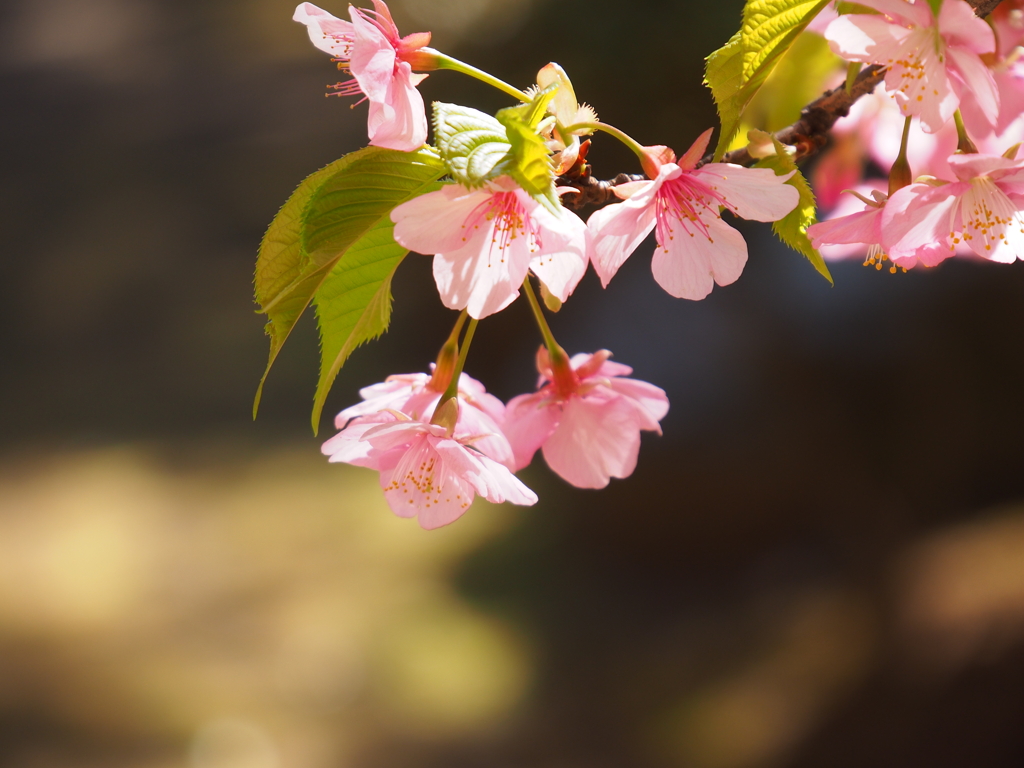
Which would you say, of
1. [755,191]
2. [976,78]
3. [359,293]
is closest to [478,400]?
[359,293]

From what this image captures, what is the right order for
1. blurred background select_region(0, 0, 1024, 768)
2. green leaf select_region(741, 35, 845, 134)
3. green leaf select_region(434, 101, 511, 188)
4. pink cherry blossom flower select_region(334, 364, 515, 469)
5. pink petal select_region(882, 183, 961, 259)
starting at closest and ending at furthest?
green leaf select_region(434, 101, 511, 188)
pink petal select_region(882, 183, 961, 259)
pink cherry blossom flower select_region(334, 364, 515, 469)
green leaf select_region(741, 35, 845, 134)
blurred background select_region(0, 0, 1024, 768)

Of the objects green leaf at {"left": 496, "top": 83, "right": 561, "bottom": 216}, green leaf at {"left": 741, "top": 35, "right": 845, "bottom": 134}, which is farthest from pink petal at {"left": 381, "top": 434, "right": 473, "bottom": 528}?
green leaf at {"left": 741, "top": 35, "right": 845, "bottom": 134}

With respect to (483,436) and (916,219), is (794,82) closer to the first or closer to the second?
(916,219)

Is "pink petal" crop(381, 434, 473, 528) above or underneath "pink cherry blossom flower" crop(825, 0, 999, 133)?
underneath

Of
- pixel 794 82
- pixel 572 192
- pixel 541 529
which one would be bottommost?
pixel 572 192

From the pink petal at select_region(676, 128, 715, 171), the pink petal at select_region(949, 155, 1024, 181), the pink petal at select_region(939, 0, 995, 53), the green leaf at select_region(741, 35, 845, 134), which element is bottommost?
the pink petal at select_region(949, 155, 1024, 181)

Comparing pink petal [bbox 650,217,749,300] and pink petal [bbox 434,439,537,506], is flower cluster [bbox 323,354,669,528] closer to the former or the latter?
pink petal [bbox 434,439,537,506]

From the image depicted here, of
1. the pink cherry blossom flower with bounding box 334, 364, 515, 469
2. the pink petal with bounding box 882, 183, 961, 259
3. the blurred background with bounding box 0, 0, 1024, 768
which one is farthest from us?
the blurred background with bounding box 0, 0, 1024, 768
